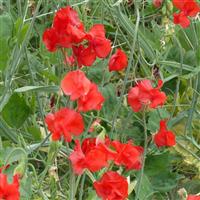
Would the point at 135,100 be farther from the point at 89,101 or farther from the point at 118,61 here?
the point at 89,101

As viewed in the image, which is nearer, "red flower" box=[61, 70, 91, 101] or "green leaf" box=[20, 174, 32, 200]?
"red flower" box=[61, 70, 91, 101]

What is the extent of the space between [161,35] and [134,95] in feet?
1.96

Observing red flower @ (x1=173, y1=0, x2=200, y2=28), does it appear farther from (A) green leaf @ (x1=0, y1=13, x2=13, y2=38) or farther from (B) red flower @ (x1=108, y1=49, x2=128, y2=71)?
(A) green leaf @ (x1=0, y1=13, x2=13, y2=38)

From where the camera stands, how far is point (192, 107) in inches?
65.4

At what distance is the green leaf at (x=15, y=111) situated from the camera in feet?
5.28

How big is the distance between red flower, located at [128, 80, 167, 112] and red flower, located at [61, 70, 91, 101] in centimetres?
25

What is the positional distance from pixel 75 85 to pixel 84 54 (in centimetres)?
11

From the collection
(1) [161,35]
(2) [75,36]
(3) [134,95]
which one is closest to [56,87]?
(3) [134,95]

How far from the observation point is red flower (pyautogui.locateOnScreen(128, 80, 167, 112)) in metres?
1.34

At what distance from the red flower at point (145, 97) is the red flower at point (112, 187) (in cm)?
25

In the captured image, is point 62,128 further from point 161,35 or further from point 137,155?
point 161,35

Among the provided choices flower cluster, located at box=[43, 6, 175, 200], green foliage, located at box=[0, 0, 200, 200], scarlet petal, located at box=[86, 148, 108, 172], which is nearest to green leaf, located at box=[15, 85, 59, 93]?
green foliage, located at box=[0, 0, 200, 200]

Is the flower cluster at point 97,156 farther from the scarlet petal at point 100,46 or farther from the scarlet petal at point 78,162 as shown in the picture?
the scarlet petal at point 100,46

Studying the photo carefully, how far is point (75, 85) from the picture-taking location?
112 centimetres
